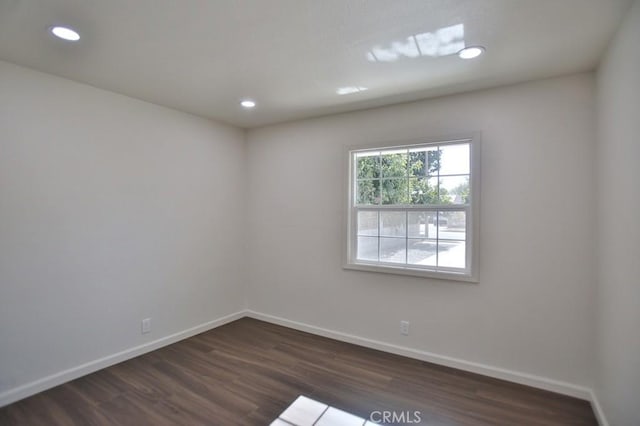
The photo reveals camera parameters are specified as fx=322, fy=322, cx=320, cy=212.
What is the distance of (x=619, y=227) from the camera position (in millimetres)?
1920

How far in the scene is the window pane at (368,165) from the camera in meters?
3.47

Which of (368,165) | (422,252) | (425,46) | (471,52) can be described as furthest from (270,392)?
(471,52)

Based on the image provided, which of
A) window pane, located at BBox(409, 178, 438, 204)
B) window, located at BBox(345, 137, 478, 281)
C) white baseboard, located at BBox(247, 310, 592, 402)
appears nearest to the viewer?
white baseboard, located at BBox(247, 310, 592, 402)

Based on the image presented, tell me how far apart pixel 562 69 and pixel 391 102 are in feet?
4.48

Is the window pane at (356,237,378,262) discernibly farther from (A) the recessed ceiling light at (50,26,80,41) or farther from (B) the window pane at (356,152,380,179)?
(A) the recessed ceiling light at (50,26,80,41)

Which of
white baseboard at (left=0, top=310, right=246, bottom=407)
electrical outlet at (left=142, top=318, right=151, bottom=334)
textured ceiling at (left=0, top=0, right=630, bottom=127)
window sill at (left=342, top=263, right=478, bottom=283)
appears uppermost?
textured ceiling at (left=0, top=0, right=630, bottom=127)

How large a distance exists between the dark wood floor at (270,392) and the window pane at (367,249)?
96 centimetres

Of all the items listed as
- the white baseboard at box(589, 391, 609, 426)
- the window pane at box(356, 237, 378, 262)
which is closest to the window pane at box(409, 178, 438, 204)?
the window pane at box(356, 237, 378, 262)

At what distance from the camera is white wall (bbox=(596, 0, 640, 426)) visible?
1.65 meters

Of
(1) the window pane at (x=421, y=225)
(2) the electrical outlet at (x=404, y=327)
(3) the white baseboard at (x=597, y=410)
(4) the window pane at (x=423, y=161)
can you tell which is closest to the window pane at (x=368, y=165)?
(4) the window pane at (x=423, y=161)

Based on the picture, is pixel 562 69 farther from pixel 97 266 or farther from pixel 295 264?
pixel 97 266

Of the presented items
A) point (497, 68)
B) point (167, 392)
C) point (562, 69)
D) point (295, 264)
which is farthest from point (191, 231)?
point (562, 69)

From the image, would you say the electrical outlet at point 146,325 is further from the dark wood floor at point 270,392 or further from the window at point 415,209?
the window at point 415,209

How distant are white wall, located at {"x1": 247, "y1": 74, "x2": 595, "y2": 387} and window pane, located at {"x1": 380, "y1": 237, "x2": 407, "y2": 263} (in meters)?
0.19
